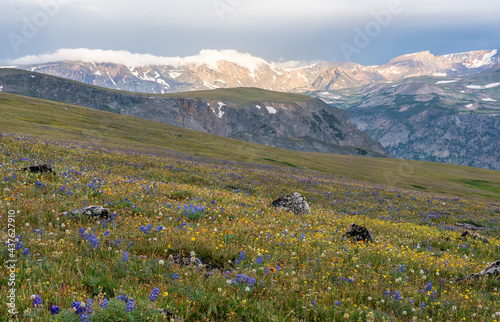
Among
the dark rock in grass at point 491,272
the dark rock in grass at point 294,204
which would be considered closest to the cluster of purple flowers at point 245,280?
the dark rock in grass at point 491,272

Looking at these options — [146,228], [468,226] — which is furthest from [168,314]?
[468,226]

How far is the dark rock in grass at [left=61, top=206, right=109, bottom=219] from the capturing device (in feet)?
23.9

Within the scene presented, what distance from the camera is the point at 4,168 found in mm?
10844

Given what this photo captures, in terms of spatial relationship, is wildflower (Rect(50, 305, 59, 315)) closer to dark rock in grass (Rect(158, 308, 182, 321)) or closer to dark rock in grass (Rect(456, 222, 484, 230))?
dark rock in grass (Rect(158, 308, 182, 321))

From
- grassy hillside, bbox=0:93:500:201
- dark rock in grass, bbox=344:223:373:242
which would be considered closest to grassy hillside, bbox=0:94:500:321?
dark rock in grass, bbox=344:223:373:242

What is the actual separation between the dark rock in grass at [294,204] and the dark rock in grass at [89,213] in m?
7.94

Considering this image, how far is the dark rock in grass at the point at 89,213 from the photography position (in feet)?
23.9

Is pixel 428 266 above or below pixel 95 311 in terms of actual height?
below

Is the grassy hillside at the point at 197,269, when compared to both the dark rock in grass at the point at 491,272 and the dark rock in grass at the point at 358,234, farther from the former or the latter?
the dark rock in grass at the point at 358,234

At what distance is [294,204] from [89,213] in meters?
9.07

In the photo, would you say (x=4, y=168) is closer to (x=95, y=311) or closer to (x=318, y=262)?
(x=95, y=311)

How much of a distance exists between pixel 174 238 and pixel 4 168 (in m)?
8.86

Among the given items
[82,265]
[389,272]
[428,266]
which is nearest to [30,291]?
[82,265]

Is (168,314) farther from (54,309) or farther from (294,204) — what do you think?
(294,204)
